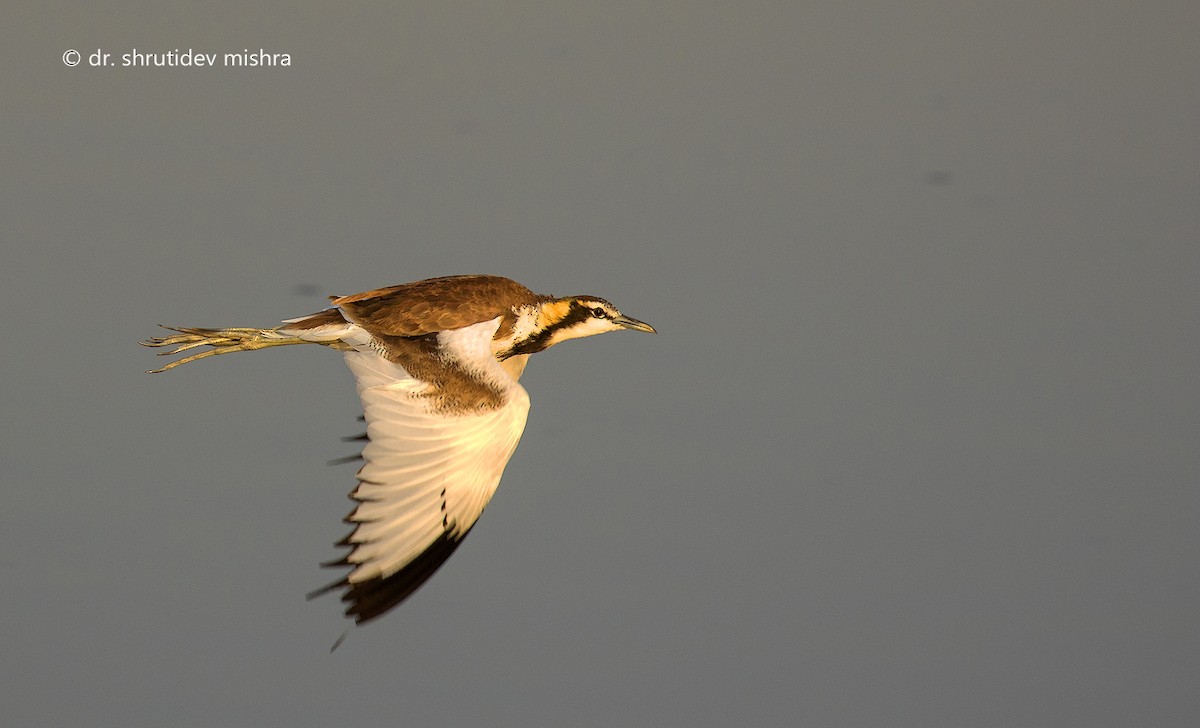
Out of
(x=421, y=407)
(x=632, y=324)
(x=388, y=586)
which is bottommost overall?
(x=388, y=586)

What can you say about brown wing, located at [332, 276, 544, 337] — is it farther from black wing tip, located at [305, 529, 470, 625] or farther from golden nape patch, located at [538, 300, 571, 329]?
black wing tip, located at [305, 529, 470, 625]

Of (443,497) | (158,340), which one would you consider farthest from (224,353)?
(443,497)

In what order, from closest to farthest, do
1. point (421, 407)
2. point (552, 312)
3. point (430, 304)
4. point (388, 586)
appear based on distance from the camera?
point (388, 586), point (421, 407), point (430, 304), point (552, 312)

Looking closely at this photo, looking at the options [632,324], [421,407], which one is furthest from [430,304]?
[632,324]

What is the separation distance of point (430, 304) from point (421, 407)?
54 centimetres

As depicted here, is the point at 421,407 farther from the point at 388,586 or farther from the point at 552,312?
the point at 552,312

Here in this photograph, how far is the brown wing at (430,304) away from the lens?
775 cm

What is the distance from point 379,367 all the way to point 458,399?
407mm

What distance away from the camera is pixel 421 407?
7500 millimetres

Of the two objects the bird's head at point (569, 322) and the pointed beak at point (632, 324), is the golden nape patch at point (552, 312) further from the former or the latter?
the pointed beak at point (632, 324)

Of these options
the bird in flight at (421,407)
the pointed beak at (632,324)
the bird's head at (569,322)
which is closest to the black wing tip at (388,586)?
the bird in flight at (421,407)

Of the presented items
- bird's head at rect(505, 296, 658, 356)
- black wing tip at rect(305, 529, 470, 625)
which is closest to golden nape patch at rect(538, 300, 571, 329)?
bird's head at rect(505, 296, 658, 356)

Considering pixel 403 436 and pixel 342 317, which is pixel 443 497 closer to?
pixel 403 436

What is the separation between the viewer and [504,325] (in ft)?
26.5
